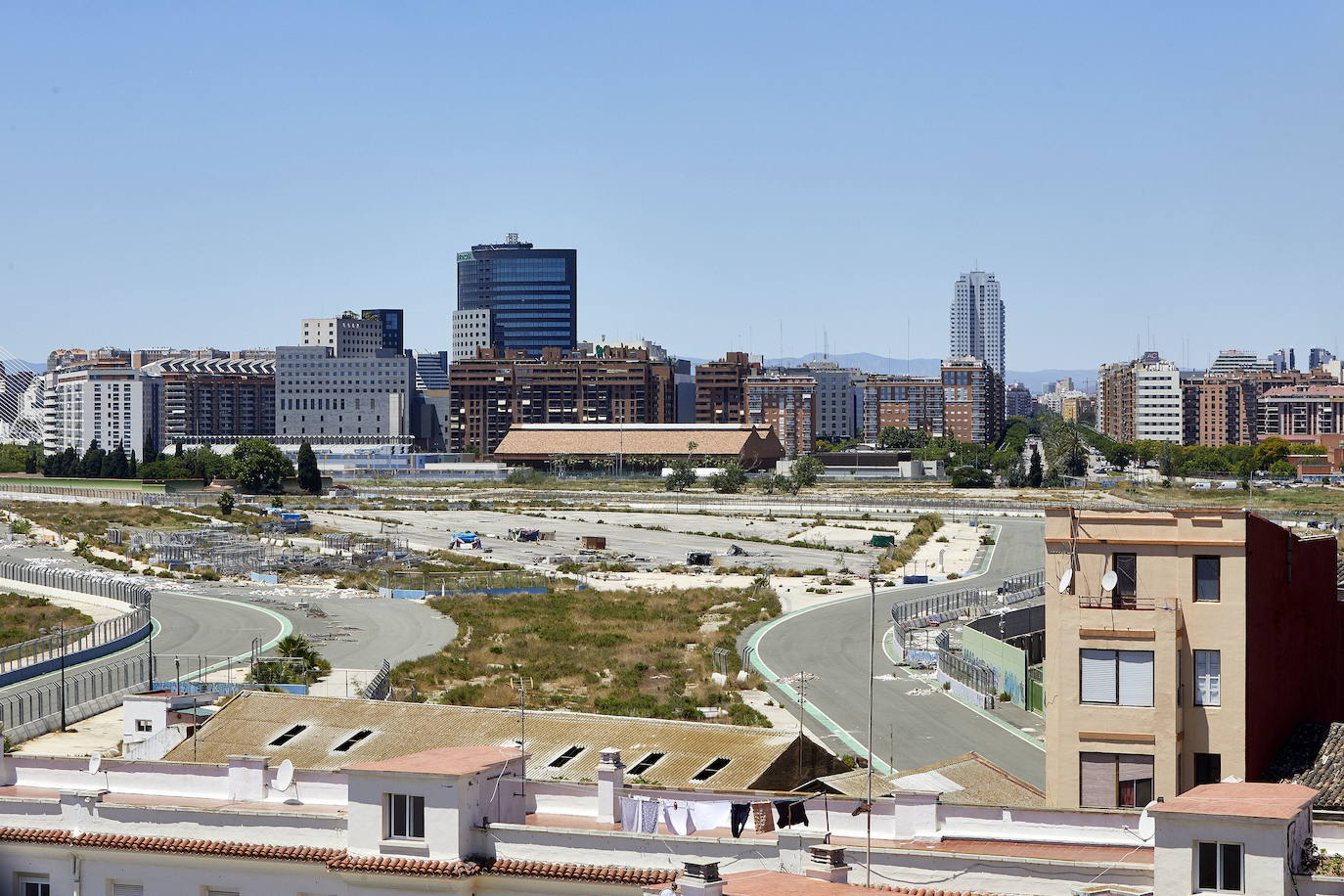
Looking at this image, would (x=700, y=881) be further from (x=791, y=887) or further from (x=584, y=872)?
(x=584, y=872)

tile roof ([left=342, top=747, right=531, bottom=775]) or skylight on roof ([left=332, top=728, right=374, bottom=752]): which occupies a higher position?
tile roof ([left=342, top=747, right=531, bottom=775])

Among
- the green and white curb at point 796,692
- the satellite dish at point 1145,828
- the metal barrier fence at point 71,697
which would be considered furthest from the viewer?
the metal barrier fence at point 71,697

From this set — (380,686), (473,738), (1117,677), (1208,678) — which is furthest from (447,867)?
(380,686)

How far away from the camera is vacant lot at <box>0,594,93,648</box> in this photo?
58.9m

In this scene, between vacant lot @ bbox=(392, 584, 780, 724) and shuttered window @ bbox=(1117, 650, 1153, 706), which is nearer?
shuttered window @ bbox=(1117, 650, 1153, 706)

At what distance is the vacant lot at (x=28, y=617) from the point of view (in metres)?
58.9

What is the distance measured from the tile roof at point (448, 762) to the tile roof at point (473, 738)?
8.24 m

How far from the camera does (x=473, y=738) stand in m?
26.2

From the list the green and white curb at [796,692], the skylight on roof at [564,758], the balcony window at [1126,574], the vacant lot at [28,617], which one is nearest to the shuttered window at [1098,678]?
the balcony window at [1126,574]

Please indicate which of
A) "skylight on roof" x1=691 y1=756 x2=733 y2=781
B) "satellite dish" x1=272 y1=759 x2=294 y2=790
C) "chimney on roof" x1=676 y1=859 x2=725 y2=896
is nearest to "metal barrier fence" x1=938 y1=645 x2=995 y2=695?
"skylight on roof" x1=691 y1=756 x2=733 y2=781

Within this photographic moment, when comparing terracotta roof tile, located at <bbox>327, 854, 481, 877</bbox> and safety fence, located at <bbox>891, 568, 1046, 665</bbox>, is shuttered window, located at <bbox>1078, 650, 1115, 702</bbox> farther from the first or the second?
safety fence, located at <bbox>891, 568, 1046, 665</bbox>

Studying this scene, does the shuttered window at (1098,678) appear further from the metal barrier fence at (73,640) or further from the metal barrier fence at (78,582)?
the metal barrier fence at (78,582)

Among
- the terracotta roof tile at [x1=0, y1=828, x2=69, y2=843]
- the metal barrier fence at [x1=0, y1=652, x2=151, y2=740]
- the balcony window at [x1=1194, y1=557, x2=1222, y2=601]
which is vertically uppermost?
the balcony window at [x1=1194, y1=557, x2=1222, y2=601]

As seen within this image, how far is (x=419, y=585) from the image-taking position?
247 ft
